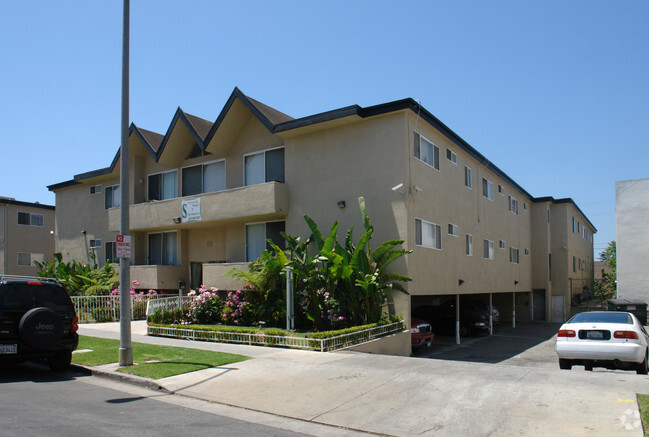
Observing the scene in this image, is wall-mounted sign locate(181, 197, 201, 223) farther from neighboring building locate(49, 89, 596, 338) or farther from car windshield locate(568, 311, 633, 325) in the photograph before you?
car windshield locate(568, 311, 633, 325)

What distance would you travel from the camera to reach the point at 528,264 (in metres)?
32.8

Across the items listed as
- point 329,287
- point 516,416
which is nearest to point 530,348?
point 329,287

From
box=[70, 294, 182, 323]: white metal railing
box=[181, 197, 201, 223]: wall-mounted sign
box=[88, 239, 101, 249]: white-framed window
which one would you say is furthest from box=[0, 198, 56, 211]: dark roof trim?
box=[181, 197, 201, 223]: wall-mounted sign

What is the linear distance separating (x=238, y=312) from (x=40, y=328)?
28.8 feet

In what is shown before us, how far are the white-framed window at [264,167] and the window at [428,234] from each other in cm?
572

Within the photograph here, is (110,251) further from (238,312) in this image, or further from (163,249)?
(238,312)

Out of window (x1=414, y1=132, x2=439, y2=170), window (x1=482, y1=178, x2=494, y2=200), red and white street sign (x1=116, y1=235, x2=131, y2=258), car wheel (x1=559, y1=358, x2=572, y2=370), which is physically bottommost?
car wheel (x1=559, y1=358, x2=572, y2=370)

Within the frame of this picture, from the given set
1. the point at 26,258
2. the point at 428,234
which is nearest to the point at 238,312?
the point at 428,234

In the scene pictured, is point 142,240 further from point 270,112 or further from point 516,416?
point 516,416

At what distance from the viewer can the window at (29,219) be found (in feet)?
120

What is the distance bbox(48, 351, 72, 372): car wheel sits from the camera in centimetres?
1091

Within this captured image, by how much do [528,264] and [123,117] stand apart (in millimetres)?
27526

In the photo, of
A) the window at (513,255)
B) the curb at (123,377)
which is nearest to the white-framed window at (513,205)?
the window at (513,255)

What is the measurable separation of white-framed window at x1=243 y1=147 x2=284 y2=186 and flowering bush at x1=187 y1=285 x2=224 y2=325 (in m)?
5.05
